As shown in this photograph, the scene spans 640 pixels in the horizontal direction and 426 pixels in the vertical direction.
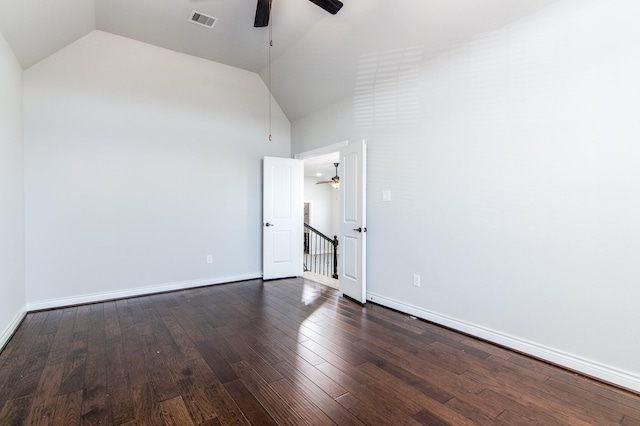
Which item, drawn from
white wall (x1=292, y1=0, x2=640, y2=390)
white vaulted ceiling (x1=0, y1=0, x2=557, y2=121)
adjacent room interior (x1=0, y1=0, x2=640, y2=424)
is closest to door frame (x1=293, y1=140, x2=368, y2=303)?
adjacent room interior (x1=0, y1=0, x2=640, y2=424)

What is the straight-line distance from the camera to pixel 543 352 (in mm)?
2361

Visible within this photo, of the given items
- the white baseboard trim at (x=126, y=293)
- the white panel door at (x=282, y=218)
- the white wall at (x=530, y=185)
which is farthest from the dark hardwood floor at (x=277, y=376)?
the white panel door at (x=282, y=218)

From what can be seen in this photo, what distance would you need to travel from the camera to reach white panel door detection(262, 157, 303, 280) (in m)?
4.93

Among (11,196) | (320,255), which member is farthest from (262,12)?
(320,255)

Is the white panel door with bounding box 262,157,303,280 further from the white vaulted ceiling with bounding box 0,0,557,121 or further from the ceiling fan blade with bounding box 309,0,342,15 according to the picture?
the ceiling fan blade with bounding box 309,0,342,15

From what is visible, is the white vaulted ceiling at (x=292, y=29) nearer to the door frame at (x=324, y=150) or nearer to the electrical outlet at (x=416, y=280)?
the door frame at (x=324, y=150)

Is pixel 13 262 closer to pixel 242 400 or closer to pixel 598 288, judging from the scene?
pixel 242 400

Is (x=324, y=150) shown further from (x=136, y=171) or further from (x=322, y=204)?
(x=322, y=204)

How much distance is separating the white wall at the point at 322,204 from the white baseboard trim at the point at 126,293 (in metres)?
6.69

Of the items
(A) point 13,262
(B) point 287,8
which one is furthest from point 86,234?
(B) point 287,8

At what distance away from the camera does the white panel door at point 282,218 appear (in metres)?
4.93

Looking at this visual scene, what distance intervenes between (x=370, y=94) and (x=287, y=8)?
1.32 m

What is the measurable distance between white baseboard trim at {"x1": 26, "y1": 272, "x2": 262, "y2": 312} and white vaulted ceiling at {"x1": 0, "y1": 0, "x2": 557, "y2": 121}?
2.68 metres

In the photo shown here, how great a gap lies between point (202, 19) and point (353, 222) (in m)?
3.01
